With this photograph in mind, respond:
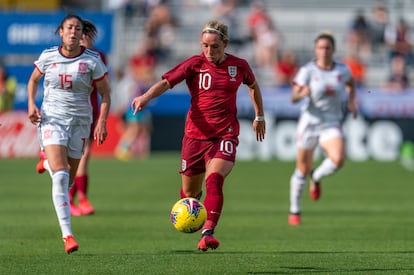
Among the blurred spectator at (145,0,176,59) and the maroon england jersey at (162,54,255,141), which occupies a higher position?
the blurred spectator at (145,0,176,59)

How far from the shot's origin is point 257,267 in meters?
9.41

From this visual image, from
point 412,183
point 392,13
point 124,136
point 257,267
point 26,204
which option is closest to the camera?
point 257,267

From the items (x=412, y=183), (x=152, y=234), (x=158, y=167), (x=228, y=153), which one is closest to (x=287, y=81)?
(x=158, y=167)

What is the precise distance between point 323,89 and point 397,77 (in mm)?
18140

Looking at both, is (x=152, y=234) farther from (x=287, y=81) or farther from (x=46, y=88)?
(x=287, y=81)

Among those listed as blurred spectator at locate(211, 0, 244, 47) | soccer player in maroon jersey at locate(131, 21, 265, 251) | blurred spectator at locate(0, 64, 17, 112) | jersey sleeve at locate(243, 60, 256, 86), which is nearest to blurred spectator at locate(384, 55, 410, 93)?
blurred spectator at locate(211, 0, 244, 47)

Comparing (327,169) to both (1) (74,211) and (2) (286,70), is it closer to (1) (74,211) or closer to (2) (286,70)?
(1) (74,211)

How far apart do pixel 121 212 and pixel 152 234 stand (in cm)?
303

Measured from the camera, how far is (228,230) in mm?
13125

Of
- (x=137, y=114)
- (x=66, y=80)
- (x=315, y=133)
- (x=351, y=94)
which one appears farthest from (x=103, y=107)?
(x=137, y=114)

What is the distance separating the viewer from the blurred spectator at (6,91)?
2981cm

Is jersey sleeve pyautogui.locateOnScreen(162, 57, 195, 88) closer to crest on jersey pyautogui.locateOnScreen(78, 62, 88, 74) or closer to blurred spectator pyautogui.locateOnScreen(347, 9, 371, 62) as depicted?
crest on jersey pyautogui.locateOnScreen(78, 62, 88, 74)

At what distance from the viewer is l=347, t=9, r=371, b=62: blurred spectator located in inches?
1315

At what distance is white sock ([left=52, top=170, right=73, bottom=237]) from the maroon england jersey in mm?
1399
